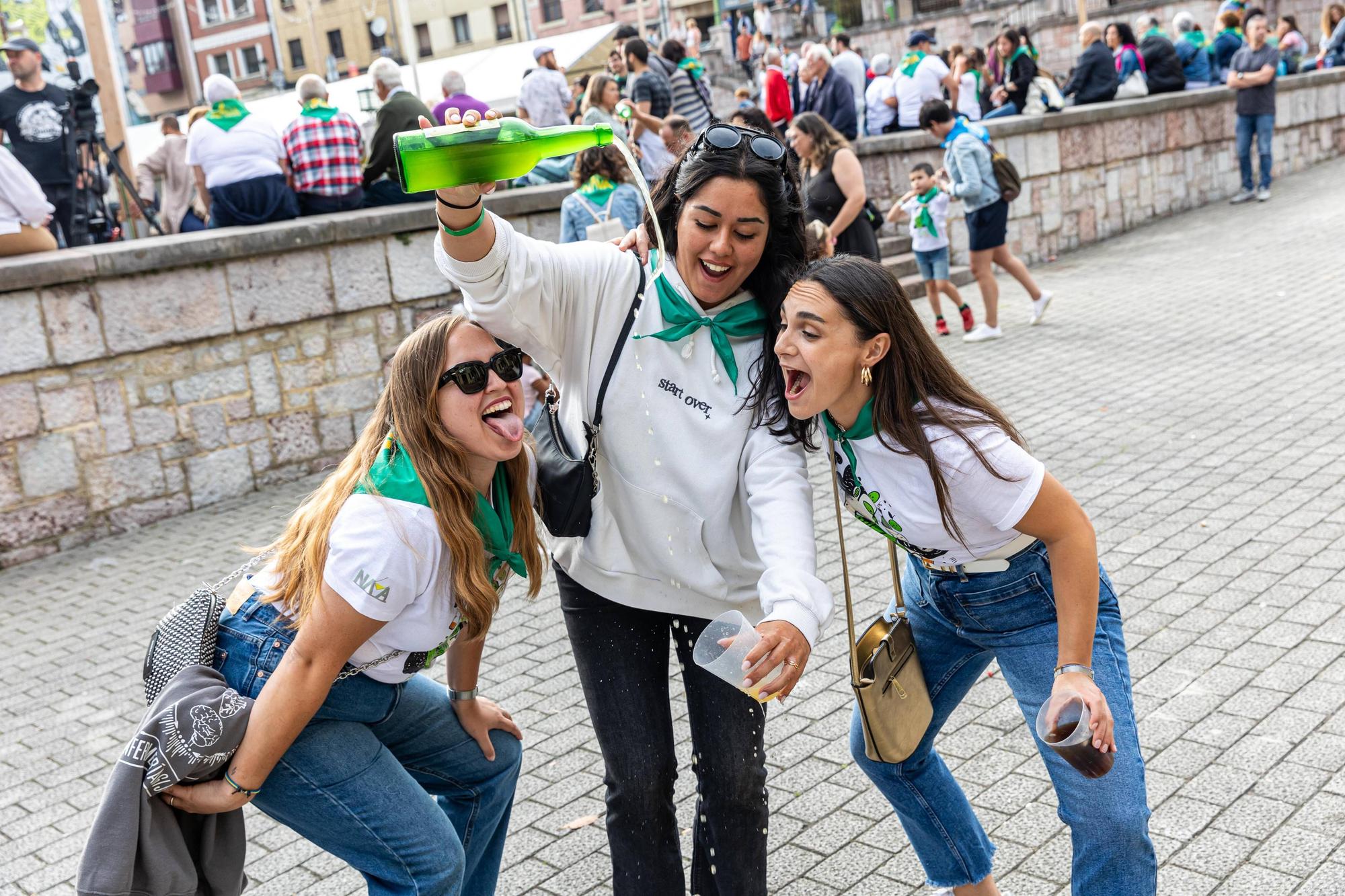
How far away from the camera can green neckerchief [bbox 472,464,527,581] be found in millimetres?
2447

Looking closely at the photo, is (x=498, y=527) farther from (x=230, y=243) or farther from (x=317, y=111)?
(x=317, y=111)

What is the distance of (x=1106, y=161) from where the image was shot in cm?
1409

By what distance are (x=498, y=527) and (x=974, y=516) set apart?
94 centimetres

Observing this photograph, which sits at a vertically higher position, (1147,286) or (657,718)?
(657,718)

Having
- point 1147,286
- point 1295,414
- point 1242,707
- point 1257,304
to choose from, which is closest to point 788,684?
point 1242,707

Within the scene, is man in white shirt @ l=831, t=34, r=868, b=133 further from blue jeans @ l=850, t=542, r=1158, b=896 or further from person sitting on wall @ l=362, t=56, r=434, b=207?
blue jeans @ l=850, t=542, r=1158, b=896

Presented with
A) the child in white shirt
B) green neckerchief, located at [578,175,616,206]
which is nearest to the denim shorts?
the child in white shirt

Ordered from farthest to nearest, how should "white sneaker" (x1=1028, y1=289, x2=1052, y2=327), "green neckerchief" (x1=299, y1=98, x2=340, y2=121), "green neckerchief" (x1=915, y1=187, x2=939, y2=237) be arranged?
1. "white sneaker" (x1=1028, y1=289, x2=1052, y2=327)
2. "green neckerchief" (x1=915, y1=187, x2=939, y2=237)
3. "green neckerchief" (x1=299, y1=98, x2=340, y2=121)

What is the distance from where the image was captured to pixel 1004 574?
242cm

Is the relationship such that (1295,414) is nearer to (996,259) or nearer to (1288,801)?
(996,259)

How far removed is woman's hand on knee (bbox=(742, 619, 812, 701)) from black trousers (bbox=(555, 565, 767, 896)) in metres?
0.39

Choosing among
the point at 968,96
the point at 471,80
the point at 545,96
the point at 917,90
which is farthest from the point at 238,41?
the point at 545,96

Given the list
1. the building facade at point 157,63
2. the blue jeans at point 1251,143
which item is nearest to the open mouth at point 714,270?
the blue jeans at point 1251,143

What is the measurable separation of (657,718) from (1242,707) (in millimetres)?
2236
